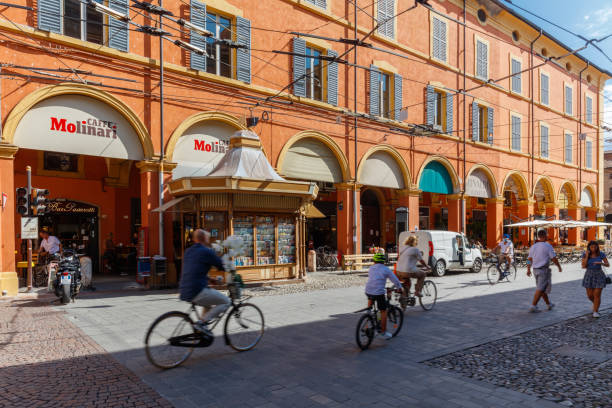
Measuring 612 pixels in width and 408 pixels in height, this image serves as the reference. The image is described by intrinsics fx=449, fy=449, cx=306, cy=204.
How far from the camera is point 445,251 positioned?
1803cm

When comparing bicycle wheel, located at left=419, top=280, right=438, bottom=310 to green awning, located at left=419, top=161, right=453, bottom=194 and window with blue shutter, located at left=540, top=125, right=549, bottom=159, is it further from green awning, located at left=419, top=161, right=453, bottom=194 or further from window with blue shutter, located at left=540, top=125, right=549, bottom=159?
window with blue shutter, located at left=540, top=125, right=549, bottom=159

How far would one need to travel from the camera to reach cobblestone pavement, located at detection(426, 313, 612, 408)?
4.85 meters

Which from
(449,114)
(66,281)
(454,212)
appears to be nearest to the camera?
(66,281)

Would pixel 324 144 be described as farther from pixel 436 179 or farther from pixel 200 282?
pixel 200 282

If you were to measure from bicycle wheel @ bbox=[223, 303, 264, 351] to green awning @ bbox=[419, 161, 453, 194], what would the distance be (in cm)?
1727

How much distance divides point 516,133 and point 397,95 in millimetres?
11406

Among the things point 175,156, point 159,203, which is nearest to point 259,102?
point 175,156

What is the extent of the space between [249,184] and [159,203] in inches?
119

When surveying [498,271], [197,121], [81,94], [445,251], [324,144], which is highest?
[81,94]

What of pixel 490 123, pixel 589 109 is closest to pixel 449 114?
pixel 490 123

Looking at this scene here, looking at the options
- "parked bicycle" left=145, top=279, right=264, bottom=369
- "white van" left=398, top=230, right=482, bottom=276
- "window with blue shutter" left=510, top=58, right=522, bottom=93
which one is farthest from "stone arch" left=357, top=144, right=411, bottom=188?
"parked bicycle" left=145, top=279, right=264, bottom=369

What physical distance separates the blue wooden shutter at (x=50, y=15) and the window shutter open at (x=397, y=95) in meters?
13.7

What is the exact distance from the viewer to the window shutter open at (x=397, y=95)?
20.6 meters

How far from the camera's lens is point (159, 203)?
13.7m
